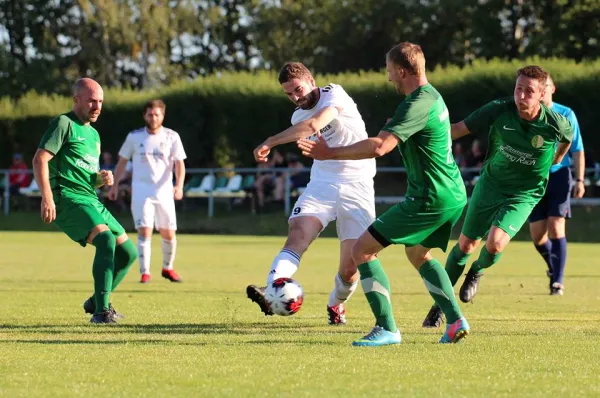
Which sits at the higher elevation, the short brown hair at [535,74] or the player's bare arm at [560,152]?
the short brown hair at [535,74]

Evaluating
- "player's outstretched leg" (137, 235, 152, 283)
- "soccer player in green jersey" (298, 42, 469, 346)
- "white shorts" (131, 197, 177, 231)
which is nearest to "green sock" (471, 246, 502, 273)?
"soccer player in green jersey" (298, 42, 469, 346)

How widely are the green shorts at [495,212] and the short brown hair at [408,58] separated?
259 centimetres

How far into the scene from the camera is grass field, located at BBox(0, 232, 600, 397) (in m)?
6.29

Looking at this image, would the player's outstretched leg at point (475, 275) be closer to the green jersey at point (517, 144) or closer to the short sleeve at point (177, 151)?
the green jersey at point (517, 144)

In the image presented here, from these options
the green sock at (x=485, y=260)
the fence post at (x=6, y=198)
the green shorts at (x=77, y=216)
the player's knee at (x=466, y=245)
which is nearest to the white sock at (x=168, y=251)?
the green shorts at (x=77, y=216)

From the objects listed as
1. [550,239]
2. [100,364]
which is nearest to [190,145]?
[550,239]

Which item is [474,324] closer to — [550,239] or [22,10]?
[550,239]

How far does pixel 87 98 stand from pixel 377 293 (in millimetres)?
3184

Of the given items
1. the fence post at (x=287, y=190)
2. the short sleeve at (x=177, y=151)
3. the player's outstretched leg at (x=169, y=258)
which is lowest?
the fence post at (x=287, y=190)

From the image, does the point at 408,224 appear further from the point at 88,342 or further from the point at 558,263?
the point at 558,263

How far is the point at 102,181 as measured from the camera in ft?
33.1

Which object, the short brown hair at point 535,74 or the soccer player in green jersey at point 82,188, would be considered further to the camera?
the soccer player in green jersey at point 82,188

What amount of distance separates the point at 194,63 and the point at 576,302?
58462 mm

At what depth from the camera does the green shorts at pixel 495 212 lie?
10078 millimetres
